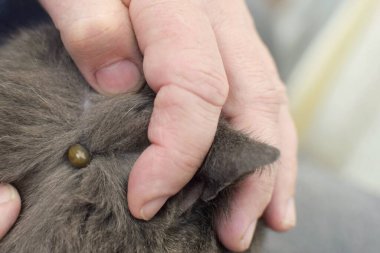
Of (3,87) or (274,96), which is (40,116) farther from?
(274,96)

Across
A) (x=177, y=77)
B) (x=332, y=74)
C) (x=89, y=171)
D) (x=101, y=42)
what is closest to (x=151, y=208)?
(x=89, y=171)

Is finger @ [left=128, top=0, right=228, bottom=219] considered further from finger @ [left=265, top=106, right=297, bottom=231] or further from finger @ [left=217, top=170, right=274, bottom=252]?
finger @ [left=265, top=106, right=297, bottom=231]

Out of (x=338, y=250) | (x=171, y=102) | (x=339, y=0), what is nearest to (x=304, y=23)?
(x=339, y=0)

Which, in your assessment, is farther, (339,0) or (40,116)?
(339,0)

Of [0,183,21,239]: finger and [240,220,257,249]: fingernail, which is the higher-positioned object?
[0,183,21,239]: finger

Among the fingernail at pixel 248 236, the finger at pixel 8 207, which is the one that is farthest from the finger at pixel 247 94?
the finger at pixel 8 207

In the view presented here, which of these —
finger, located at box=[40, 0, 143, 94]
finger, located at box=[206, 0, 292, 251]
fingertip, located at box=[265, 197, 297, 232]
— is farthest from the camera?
fingertip, located at box=[265, 197, 297, 232]

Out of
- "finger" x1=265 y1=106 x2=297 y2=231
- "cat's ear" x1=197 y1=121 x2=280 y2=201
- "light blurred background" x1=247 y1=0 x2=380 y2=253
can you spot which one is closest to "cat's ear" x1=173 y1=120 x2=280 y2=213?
"cat's ear" x1=197 y1=121 x2=280 y2=201

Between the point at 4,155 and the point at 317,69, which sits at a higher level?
the point at 4,155
